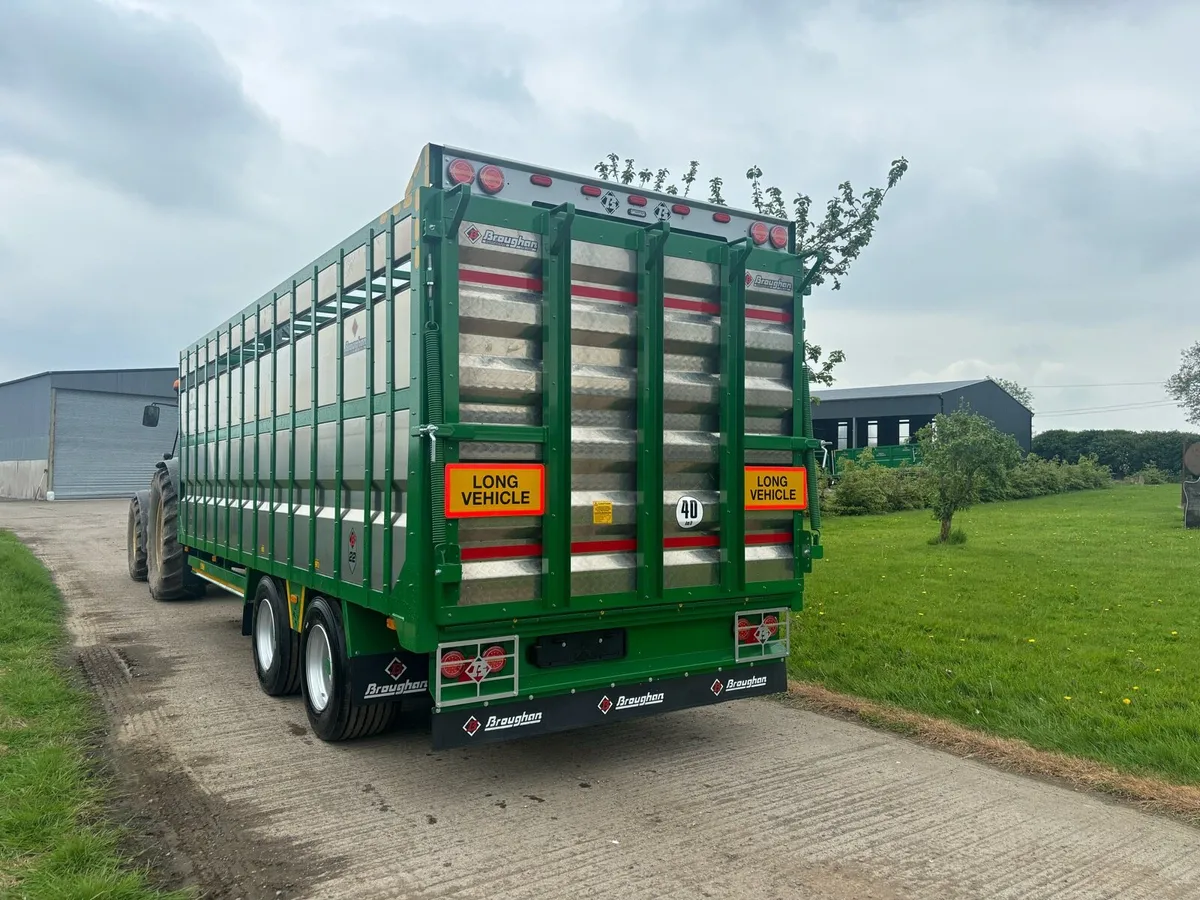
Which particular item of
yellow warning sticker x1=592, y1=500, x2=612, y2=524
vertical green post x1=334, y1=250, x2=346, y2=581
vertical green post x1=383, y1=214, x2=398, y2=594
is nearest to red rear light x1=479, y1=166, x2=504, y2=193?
vertical green post x1=383, y1=214, x2=398, y2=594

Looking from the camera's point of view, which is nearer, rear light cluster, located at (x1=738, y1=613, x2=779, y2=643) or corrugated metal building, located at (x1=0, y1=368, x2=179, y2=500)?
rear light cluster, located at (x1=738, y1=613, x2=779, y2=643)

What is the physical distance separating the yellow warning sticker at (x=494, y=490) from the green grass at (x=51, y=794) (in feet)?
6.82

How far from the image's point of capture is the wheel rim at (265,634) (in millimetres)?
7141

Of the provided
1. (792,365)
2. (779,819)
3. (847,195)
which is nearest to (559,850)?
(779,819)

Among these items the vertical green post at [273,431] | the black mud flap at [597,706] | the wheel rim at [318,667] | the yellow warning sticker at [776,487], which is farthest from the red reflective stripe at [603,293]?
the vertical green post at [273,431]

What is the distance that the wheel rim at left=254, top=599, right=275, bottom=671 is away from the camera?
7.14 m

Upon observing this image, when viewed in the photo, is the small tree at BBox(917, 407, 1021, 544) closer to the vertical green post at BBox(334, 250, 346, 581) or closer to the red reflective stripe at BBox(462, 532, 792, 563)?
the red reflective stripe at BBox(462, 532, 792, 563)

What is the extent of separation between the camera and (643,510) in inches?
209

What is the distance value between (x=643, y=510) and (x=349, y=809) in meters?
2.22

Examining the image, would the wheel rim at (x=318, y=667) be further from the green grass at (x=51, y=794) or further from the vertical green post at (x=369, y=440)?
the green grass at (x=51, y=794)

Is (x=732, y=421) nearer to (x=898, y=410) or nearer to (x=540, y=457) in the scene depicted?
(x=540, y=457)

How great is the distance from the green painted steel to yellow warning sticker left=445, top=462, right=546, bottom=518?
0.05 meters

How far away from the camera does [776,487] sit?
5910 millimetres

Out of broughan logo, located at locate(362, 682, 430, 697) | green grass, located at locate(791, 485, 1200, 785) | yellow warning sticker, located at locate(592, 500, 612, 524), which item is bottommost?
green grass, located at locate(791, 485, 1200, 785)
